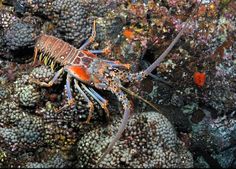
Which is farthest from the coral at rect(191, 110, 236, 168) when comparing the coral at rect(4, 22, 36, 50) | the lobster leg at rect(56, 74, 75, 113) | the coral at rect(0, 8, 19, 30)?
the coral at rect(0, 8, 19, 30)

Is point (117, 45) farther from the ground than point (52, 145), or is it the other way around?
point (117, 45)

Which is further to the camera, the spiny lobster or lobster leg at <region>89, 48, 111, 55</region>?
lobster leg at <region>89, 48, 111, 55</region>

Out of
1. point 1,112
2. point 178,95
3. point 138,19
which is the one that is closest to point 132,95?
point 178,95

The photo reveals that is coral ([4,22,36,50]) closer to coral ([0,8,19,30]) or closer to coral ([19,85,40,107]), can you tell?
coral ([0,8,19,30])

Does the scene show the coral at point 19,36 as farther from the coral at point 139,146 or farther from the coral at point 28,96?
the coral at point 139,146

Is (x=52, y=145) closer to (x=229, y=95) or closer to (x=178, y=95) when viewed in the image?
(x=178, y=95)

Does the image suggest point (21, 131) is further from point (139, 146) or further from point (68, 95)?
point (139, 146)
